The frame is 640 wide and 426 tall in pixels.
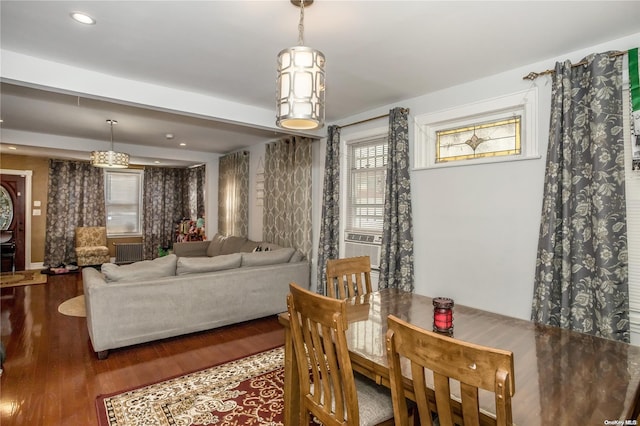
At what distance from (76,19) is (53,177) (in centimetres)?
671

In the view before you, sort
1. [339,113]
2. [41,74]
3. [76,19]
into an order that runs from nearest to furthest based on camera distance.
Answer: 1. [76,19]
2. [41,74]
3. [339,113]

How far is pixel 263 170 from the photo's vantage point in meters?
5.95

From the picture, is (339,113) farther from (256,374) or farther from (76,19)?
(256,374)

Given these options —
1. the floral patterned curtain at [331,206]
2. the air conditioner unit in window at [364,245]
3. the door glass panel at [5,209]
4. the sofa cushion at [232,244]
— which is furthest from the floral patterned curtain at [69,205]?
the air conditioner unit in window at [364,245]

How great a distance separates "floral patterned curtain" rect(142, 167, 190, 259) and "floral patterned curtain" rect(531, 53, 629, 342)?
8401 millimetres

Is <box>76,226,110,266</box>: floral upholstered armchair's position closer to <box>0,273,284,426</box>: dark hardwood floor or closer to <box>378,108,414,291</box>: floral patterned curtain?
<box>0,273,284,426</box>: dark hardwood floor

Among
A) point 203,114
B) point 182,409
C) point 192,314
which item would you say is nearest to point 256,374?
point 182,409

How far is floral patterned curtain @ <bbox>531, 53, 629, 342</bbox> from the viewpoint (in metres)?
2.24

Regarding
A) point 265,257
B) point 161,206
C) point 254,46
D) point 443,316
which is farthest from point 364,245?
point 161,206

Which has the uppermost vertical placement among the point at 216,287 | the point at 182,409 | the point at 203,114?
the point at 203,114

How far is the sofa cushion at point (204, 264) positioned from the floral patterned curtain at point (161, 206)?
18.6ft

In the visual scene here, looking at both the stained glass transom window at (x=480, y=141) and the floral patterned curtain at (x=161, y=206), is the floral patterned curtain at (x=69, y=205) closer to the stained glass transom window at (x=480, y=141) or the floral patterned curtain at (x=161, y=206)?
the floral patterned curtain at (x=161, y=206)

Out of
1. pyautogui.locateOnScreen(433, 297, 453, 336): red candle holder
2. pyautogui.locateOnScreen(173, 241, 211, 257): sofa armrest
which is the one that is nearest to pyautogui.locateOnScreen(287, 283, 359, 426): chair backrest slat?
pyautogui.locateOnScreen(433, 297, 453, 336): red candle holder

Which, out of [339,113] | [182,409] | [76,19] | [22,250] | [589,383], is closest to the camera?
[589,383]
